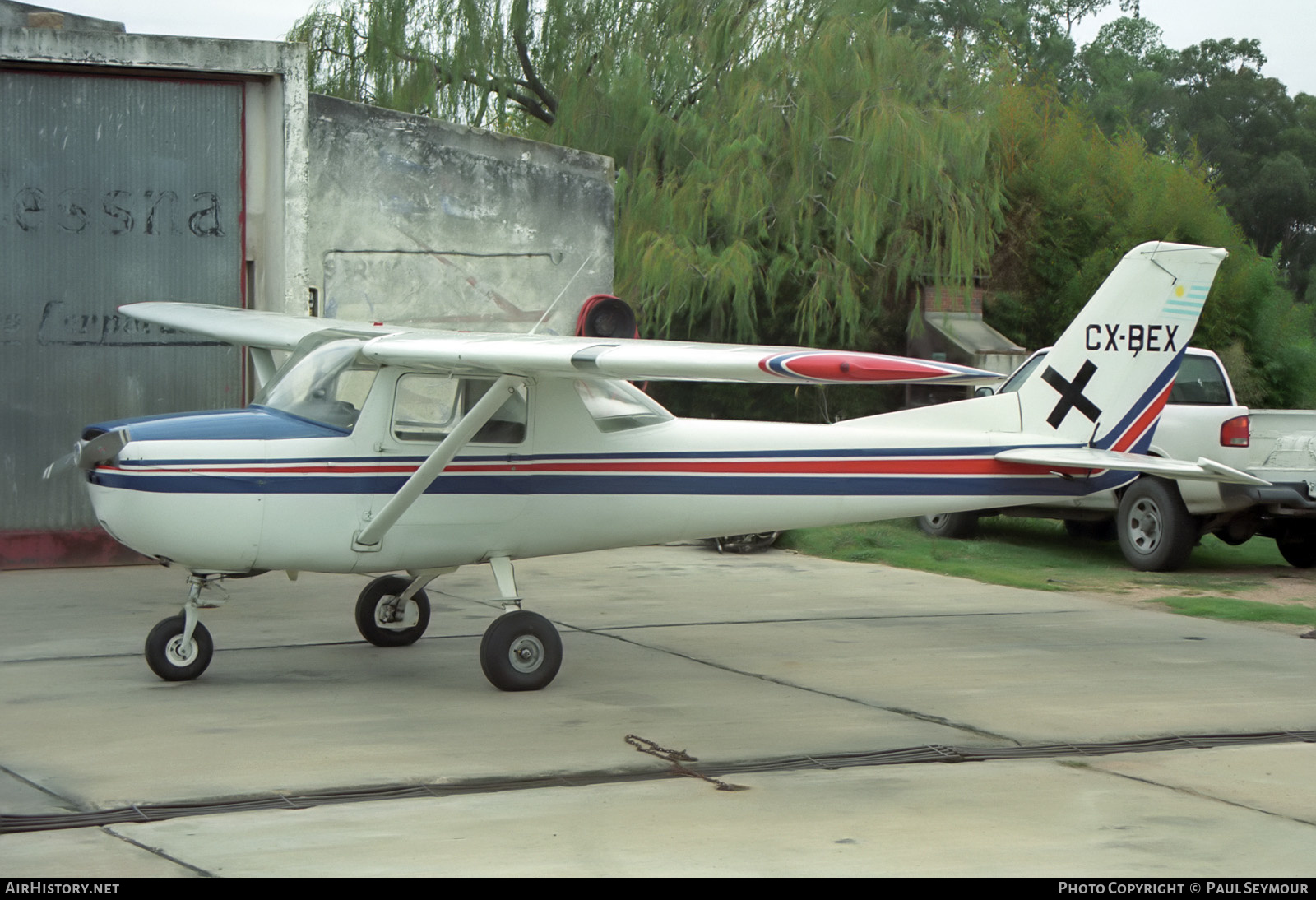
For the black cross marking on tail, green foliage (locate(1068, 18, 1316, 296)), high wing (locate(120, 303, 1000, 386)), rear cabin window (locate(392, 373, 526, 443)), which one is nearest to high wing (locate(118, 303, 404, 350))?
high wing (locate(120, 303, 1000, 386))

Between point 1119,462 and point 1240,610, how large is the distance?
8.58ft

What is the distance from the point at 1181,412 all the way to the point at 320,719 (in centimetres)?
866

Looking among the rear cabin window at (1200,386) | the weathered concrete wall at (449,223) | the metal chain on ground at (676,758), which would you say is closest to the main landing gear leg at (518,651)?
the metal chain on ground at (676,758)

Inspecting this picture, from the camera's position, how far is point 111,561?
11961 mm

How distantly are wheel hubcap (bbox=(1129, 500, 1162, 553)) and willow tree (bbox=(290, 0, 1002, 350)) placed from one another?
9248mm

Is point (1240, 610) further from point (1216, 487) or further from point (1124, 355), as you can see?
point (1124, 355)

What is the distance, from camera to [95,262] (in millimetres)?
11969

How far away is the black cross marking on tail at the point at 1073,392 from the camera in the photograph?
8.99 meters

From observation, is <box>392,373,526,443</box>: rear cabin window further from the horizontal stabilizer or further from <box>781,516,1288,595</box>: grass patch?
<box>781,516,1288,595</box>: grass patch

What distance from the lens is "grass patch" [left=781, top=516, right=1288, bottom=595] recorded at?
11852 mm

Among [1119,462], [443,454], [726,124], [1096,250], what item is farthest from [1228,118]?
[443,454]

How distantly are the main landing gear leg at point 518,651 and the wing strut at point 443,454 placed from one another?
0.74 m
